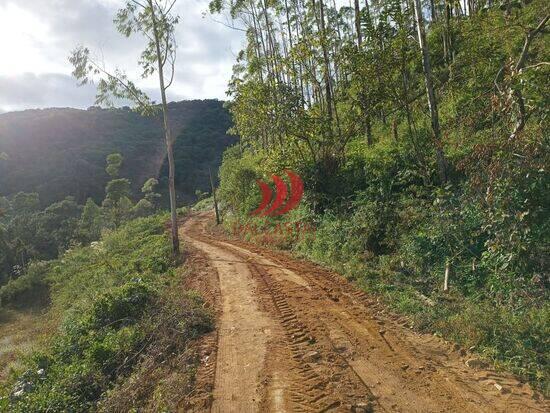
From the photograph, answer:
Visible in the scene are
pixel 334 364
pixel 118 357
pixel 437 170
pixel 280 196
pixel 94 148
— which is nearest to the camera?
pixel 334 364

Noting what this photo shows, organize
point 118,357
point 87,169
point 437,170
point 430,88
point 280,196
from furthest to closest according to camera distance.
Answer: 1. point 87,169
2. point 280,196
3. point 437,170
4. point 430,88
5. point 118,357

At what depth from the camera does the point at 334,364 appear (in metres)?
5.79

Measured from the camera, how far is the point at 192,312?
7.94 meters

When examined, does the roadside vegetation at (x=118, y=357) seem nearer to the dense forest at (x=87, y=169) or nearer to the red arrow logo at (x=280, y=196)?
the red arrow logo at (x=280, y=196)

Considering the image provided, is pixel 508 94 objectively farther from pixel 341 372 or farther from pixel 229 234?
pixel 229 234

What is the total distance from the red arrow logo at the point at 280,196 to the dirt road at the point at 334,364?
834 centimetres

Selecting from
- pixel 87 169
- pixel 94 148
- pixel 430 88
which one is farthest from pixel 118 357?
pixel 94 148

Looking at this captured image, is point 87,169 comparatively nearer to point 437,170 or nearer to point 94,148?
point 94,148

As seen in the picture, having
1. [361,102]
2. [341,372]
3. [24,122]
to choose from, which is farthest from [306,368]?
[24,122]

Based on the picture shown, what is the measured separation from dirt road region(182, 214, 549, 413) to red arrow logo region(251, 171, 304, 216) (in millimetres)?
8337

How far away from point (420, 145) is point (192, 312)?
9.00 m

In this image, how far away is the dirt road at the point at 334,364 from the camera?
481 centimetres

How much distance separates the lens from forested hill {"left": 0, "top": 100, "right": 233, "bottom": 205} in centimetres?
6719

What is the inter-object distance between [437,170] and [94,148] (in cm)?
7638
